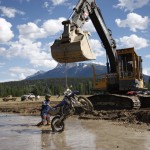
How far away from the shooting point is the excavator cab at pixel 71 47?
16781 millimetres

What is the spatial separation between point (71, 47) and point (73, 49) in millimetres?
166

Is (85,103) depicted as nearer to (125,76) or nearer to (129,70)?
(125,76)

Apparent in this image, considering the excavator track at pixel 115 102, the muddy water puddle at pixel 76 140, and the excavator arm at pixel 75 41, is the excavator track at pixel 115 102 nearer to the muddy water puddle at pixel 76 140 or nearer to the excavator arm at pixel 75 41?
the excavator arm at pixel 75 41

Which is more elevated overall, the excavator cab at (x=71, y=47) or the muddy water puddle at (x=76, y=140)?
the excavator cab at (x=71, y=47)

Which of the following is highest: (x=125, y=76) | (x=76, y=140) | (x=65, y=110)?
(x=125, y=76)

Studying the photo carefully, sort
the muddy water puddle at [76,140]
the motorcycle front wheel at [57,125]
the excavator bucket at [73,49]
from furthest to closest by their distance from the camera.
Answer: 1. the excavator bucket at [73,49]
2. the motorcycle front wheel at [57,125]
3. the muddy water puddle at [76,140]

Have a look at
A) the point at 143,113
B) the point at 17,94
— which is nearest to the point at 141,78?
the point at 143,113

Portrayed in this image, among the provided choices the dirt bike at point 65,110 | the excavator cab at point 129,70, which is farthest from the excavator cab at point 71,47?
the excavator cab at point 129,70

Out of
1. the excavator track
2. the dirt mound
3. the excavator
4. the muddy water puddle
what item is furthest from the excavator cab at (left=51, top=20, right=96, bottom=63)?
the excavator track

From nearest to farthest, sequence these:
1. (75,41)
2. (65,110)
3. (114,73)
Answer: (65,110), (75,41), (114,73)

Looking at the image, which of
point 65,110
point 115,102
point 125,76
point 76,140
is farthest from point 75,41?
point 115,102

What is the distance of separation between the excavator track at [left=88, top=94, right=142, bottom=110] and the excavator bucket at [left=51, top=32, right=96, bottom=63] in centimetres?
705

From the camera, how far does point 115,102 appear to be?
24.2 metres

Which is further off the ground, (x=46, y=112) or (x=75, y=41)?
(x=75, y=41)
